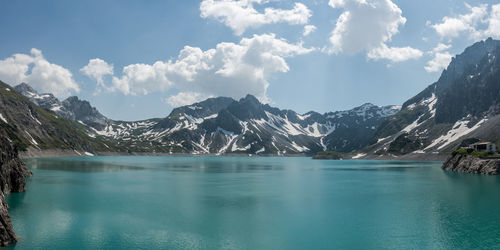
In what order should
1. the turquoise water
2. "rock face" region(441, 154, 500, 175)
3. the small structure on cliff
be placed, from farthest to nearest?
the small structure on cliff, "rock face" region(441, 154, 500, 175), the turquoise water

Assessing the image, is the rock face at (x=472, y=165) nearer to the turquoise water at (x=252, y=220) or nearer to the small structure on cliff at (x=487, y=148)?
the small structure on cliff at (x=487, y=148)

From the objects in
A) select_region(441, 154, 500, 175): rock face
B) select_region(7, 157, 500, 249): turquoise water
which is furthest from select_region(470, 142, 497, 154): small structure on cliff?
select_region(7, 157, 500, 249): turquoise water

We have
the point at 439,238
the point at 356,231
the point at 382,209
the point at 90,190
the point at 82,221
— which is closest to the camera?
the point at 439,238

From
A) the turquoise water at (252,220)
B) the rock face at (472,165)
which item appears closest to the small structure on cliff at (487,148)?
the rock face at (472,165)

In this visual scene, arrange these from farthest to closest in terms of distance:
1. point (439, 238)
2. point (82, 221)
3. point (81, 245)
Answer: point (82, 221) → point (439, 238) → point (81, 245)

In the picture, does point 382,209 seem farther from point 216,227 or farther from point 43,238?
point 43,238

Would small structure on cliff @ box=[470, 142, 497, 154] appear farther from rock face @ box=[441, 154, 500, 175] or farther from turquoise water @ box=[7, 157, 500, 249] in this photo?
turquoise water @ box=[7, 157, 500, 249]

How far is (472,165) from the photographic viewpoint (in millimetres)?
→ 150000

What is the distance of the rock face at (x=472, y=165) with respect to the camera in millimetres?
135250

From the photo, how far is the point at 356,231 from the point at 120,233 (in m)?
31.8

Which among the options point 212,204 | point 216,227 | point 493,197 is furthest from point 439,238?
point 493,197

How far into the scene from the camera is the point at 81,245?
3709 cm

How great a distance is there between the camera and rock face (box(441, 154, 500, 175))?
135 meters

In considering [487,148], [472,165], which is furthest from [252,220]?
[487,148]
